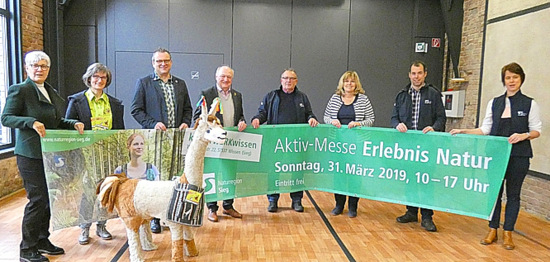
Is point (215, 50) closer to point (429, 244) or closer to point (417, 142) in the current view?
point (417, 142)

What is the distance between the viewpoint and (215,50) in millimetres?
6797

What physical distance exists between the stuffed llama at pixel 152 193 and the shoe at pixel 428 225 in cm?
243

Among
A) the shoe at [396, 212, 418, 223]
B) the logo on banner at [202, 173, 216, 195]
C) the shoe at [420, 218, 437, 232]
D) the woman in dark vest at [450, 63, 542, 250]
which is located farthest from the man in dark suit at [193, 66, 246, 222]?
the woman in dark vest at [450, 63, 542, 250]

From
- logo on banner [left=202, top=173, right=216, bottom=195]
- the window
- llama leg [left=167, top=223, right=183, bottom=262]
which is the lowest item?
llama leg [left=167, top=223, right=183, bottom=262]

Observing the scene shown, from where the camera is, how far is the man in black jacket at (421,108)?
3.98 metres

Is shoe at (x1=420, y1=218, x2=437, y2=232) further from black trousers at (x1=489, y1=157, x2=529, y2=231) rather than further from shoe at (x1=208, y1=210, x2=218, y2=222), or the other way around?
shoe at (x1=208, y1=210, x2=218, y2=222)

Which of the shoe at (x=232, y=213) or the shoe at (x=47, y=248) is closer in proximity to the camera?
the shoe at (x=47, y=248)

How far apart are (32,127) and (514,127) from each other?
392 centimetres

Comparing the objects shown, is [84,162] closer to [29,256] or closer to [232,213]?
[29,256]

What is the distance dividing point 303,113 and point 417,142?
1.26 m

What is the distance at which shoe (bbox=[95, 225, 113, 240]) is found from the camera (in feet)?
11.9

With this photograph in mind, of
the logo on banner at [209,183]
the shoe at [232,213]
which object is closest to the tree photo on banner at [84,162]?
the logo on banner at [209,183]

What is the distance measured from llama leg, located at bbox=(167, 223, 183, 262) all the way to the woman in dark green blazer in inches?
39.9

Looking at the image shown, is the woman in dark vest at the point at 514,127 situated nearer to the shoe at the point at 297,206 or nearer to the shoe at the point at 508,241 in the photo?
the shoe at the point at 508,241
